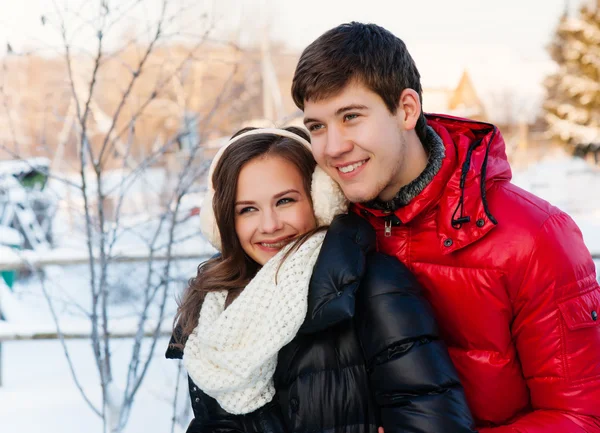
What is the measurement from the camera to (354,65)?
5.96 feet

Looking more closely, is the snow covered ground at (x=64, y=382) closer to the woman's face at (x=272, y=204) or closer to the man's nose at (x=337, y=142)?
the woman's face at (x=272, y=204)

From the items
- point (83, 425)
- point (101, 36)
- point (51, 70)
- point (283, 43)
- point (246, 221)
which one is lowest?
point (83, 425)

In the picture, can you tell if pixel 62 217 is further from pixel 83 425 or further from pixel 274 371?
pixel 274 371

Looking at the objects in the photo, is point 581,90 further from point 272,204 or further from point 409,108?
point 272,204

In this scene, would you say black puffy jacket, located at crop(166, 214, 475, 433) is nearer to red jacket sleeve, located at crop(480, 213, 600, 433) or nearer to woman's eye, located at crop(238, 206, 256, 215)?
red jacket sleeve, located at crop(480, 213, 600, 433)

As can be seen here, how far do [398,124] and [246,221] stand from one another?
659mm

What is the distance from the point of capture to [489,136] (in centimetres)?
191

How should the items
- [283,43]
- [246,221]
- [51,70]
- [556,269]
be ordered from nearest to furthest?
1. [556,269]
2. [246,221]
3. [51,70]
4. [283,43]

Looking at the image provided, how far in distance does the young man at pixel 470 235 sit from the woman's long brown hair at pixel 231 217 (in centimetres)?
23

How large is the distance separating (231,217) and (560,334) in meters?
1.17

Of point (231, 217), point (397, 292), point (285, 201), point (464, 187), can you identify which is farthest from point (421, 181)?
point (231, 217)

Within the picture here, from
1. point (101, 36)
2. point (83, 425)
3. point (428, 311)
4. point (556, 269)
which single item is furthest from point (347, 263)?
point (83, 425)

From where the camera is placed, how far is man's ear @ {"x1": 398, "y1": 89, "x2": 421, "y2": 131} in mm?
1884

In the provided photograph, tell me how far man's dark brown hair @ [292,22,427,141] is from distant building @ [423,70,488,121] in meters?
10.3
